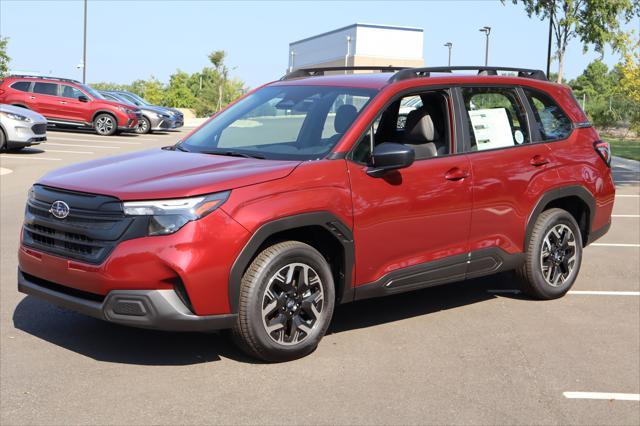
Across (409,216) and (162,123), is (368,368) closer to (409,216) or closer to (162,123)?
(409,216)

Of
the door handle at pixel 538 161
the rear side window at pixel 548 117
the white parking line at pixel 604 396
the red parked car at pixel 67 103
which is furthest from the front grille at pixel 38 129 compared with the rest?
the white parking line at pixel 604 396

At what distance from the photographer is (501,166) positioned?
663cm

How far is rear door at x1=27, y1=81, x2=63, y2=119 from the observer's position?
92.3 feet

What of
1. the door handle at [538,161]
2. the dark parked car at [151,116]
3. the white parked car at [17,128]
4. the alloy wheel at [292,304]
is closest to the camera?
the alloy wheel at [292,304]

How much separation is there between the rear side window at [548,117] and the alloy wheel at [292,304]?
2.77 metres

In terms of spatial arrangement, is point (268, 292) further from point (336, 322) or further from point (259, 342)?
point (336, 322)

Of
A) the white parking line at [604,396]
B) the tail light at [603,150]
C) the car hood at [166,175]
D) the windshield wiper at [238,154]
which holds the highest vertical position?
the tail light at [603,150]

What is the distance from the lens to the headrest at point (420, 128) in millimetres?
6426

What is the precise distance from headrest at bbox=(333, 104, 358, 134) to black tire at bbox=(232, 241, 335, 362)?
90 centimetres

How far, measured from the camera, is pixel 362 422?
448 cm

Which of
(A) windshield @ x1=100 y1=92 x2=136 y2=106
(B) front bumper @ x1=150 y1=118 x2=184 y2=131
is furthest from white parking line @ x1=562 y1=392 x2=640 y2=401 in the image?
(B) front bumper @ x1=150 y1=118 x2=184 y2=131

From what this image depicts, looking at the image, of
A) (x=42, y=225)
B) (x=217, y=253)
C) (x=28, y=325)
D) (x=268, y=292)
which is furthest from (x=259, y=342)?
(x=28, y=325)

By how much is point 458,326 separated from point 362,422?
2.21m

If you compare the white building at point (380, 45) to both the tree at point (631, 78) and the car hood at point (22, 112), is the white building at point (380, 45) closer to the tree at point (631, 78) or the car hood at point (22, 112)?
the tree at point (631, 78)
